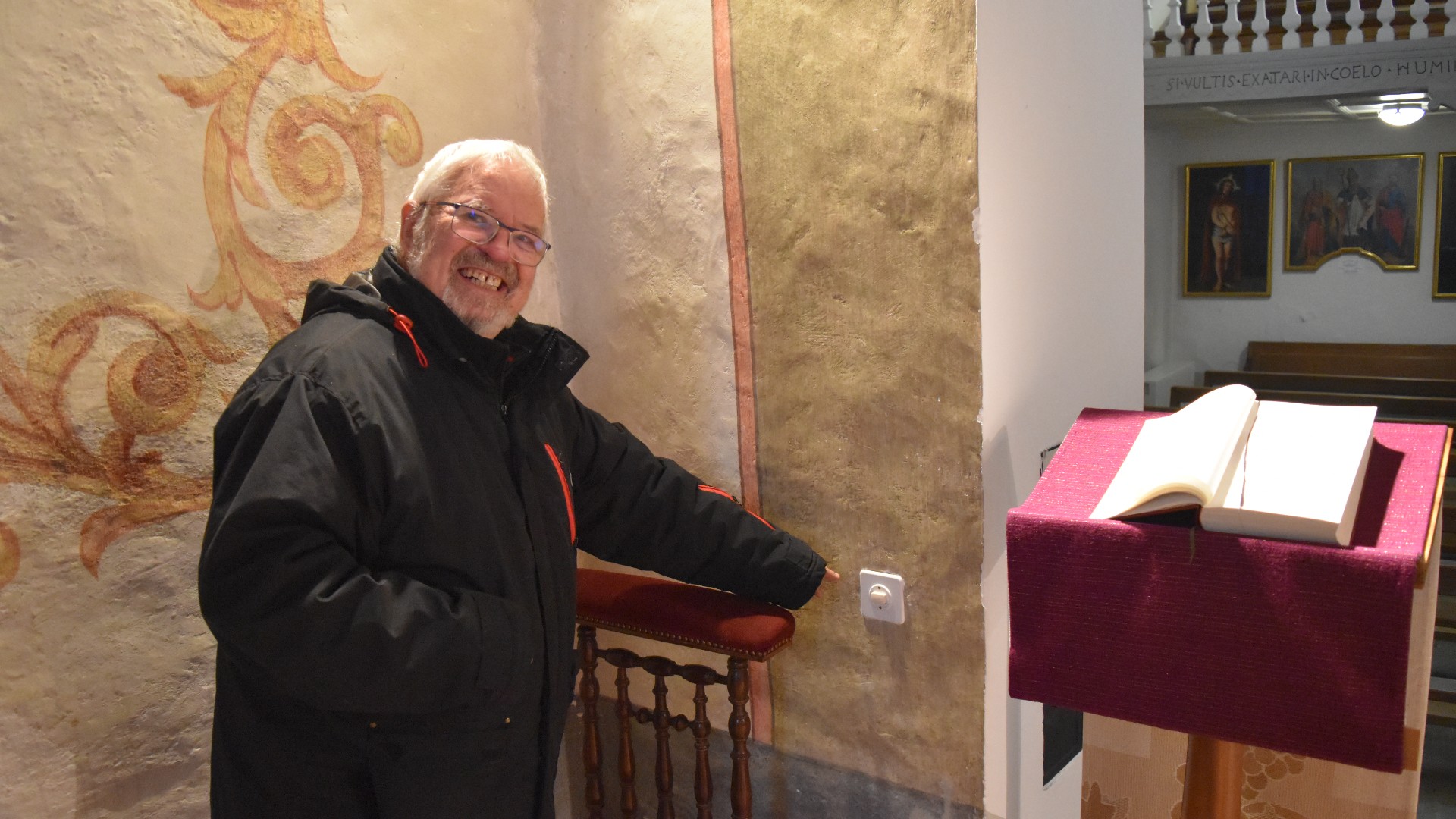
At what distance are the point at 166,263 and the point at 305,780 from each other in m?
0.98

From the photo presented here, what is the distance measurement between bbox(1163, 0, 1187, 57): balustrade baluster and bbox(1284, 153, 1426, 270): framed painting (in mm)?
2851

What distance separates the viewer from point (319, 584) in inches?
56.8

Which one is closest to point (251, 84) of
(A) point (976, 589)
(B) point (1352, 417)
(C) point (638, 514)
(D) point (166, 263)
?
(D) point (166, 263)

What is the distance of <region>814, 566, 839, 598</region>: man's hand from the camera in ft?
7.11

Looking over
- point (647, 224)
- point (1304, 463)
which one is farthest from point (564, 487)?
point (1304, 463)

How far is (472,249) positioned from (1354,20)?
29.5ft

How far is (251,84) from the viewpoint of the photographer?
200cm

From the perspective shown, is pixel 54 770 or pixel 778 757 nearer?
pixel 54 770

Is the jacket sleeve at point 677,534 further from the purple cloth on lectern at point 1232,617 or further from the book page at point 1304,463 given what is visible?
the book page at point 1304,463

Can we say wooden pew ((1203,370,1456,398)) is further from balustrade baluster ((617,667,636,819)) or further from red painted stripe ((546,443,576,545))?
red painted stripe ((546,443,576,545))

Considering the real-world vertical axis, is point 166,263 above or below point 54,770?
above

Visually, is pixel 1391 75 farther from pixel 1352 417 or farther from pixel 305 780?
pixel 305 780

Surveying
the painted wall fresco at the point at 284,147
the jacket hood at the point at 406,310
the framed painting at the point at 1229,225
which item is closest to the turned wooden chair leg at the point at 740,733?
the jacket hood at the point at 406,310

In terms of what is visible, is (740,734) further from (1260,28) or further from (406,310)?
(1260,28)
